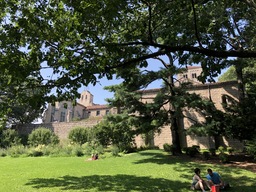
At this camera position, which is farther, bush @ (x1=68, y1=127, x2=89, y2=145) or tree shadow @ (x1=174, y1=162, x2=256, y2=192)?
bush @ (x1=68, y1=127, x2=89, y2=145)

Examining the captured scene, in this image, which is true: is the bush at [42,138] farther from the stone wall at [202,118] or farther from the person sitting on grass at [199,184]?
the person sitting on grass at [199,184]

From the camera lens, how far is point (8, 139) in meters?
31.1

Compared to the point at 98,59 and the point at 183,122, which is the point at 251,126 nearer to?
the point at 183,122

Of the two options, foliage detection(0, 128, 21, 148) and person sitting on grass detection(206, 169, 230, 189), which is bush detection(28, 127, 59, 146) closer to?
foliage detection(0, 128, 21, 148)

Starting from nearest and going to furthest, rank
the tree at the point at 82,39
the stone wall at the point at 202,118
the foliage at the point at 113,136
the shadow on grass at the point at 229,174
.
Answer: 1. the tree at the point at 82,39
2. the shadow on grass at the point at 229,174
3. the foliage at the point at 113,136
4. the stone wall at the point at 202,118

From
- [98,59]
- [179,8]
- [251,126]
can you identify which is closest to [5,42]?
[98,59]

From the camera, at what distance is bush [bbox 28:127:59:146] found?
99.2 feet

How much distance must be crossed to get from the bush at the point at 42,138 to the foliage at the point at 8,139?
6.94ft

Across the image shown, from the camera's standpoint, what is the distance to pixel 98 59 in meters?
5.93

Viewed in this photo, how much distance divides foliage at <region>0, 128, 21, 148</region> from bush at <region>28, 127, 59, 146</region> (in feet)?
6.94

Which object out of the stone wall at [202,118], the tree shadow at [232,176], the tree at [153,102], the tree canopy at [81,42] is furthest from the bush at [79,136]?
the tree canopy at [81,42]

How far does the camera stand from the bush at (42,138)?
30.2 metres

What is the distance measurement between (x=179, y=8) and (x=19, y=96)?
528cm

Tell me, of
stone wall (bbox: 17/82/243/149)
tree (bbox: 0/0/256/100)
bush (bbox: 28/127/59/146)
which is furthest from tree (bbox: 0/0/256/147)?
bush (bbox: 28/127/59/146)
